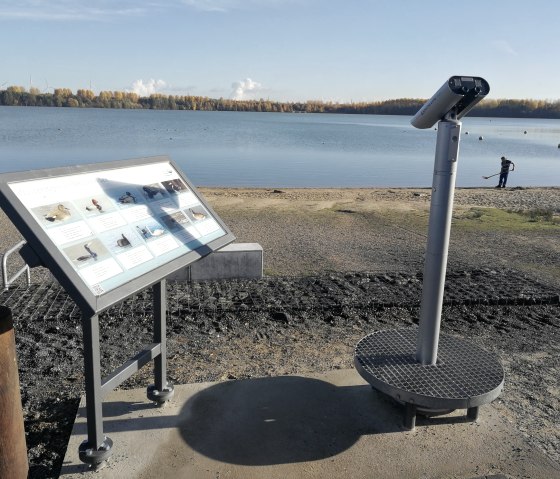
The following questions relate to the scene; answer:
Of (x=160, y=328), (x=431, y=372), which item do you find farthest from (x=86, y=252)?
(x=431, y=372)

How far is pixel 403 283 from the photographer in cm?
757

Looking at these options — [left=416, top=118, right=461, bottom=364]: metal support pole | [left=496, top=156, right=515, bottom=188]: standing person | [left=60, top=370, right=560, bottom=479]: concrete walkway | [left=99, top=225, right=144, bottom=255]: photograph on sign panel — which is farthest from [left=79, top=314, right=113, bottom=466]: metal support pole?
[left=496, top=156, right=515, bottom=188]: standing person

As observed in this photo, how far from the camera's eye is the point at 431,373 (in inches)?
150

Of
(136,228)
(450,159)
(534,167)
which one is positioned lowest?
(534,167)

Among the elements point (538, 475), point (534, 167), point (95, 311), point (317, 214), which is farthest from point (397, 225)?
point (534, 167)

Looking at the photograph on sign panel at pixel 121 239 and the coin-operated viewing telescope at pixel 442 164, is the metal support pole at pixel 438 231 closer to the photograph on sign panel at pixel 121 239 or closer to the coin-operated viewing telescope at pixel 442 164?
the coin-operated viewing telescope at pixel 442 164

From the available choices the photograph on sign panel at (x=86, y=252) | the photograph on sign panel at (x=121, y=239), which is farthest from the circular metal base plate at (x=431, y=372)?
the photograph on sign panel at (x=86, y=252)

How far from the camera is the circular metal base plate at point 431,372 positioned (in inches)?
138

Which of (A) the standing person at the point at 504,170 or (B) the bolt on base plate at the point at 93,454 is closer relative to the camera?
(B) the bolt on base plate at the point at 93,454

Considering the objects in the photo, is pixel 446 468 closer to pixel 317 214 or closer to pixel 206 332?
pixel 206 332

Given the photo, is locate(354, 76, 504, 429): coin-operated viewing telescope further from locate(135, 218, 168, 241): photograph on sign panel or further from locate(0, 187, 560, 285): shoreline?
locate(0, 187, 560, 285): shoreline

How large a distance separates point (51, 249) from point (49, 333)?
3483 millimetres

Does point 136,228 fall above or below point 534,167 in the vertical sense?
above

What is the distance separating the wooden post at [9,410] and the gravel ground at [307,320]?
1.43 feet
